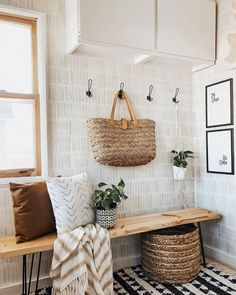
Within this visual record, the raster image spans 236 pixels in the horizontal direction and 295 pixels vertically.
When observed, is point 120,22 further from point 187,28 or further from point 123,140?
point 123,140

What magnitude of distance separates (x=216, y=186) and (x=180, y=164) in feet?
1.36

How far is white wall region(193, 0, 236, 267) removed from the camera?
2633 mm

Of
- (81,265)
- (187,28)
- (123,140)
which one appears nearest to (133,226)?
(81,265)

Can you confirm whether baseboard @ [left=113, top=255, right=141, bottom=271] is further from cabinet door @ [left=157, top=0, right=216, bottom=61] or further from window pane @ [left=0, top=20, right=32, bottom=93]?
cabinet door @ [left=157, top=0, right=216, bottom=61]

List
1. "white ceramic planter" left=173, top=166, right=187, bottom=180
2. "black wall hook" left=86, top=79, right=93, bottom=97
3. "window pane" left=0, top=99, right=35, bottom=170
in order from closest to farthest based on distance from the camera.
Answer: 1. "window pane" left=0, top=99, right=35, bottom=170
2. "black wall hook" left=86, top=79, right=93, bottom=97
3. "white ceramic planter" left=173, top=166, right=187, bottom=180

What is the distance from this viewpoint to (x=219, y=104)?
8.93 feet

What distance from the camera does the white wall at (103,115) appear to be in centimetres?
237

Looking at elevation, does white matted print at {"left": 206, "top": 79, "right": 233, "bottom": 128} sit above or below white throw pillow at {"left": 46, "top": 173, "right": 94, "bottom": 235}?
above

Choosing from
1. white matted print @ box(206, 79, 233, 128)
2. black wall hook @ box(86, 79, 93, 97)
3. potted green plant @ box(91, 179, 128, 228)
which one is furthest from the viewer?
white matted print @ box(206, 79, 233, 128)

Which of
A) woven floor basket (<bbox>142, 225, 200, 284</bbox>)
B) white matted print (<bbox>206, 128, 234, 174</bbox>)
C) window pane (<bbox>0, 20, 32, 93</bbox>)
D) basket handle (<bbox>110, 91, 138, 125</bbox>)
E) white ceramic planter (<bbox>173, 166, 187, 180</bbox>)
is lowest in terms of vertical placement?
woven floor basket (<bbox>142, 225, 200, 284</bbox>)

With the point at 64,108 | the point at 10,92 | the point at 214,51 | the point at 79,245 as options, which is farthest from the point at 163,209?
the point at 10,92

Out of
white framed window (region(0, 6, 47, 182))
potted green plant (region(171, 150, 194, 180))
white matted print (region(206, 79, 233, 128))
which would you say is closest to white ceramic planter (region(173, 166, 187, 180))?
potted green plant (region(171, 150, 194, 180))

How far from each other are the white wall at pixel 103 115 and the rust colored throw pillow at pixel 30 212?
25cm

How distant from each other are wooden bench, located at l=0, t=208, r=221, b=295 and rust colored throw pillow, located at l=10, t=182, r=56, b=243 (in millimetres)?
57
